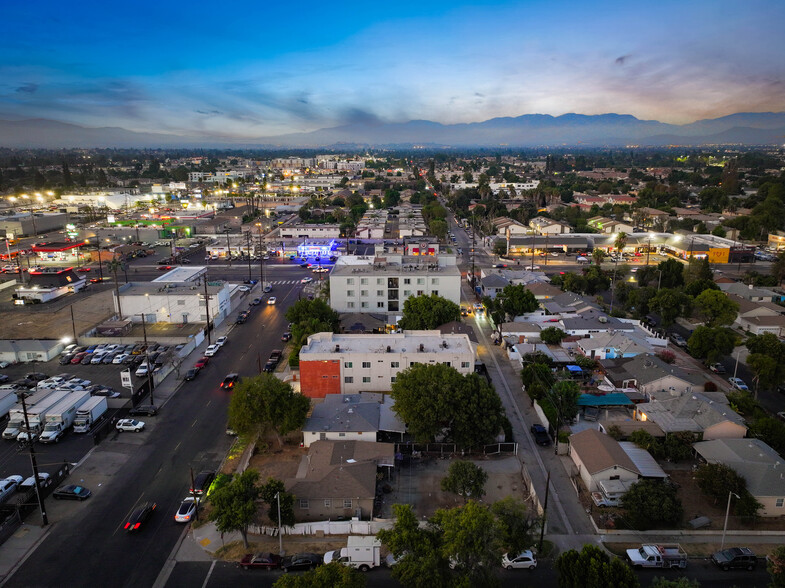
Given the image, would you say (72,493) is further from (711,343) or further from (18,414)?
(711,343)

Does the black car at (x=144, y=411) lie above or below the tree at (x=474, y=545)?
below

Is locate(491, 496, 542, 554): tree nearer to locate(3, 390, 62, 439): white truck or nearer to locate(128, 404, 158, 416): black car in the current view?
locate(128, 404, 158, 416): black car

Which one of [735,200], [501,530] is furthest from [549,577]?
[735,200]

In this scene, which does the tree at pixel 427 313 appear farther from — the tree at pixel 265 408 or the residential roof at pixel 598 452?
the residential roof at pixel 598 452

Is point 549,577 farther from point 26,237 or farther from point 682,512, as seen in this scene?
point 26,237

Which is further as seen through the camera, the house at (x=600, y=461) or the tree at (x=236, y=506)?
the house at (x=600, y=461)

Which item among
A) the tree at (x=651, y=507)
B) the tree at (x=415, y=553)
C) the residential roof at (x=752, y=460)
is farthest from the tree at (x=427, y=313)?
the tree at (x=415, y=553)

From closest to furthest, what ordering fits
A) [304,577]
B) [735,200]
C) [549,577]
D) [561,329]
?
1. [304,577]
2. [549,577]
3. [561,329]
4. [735,200]
